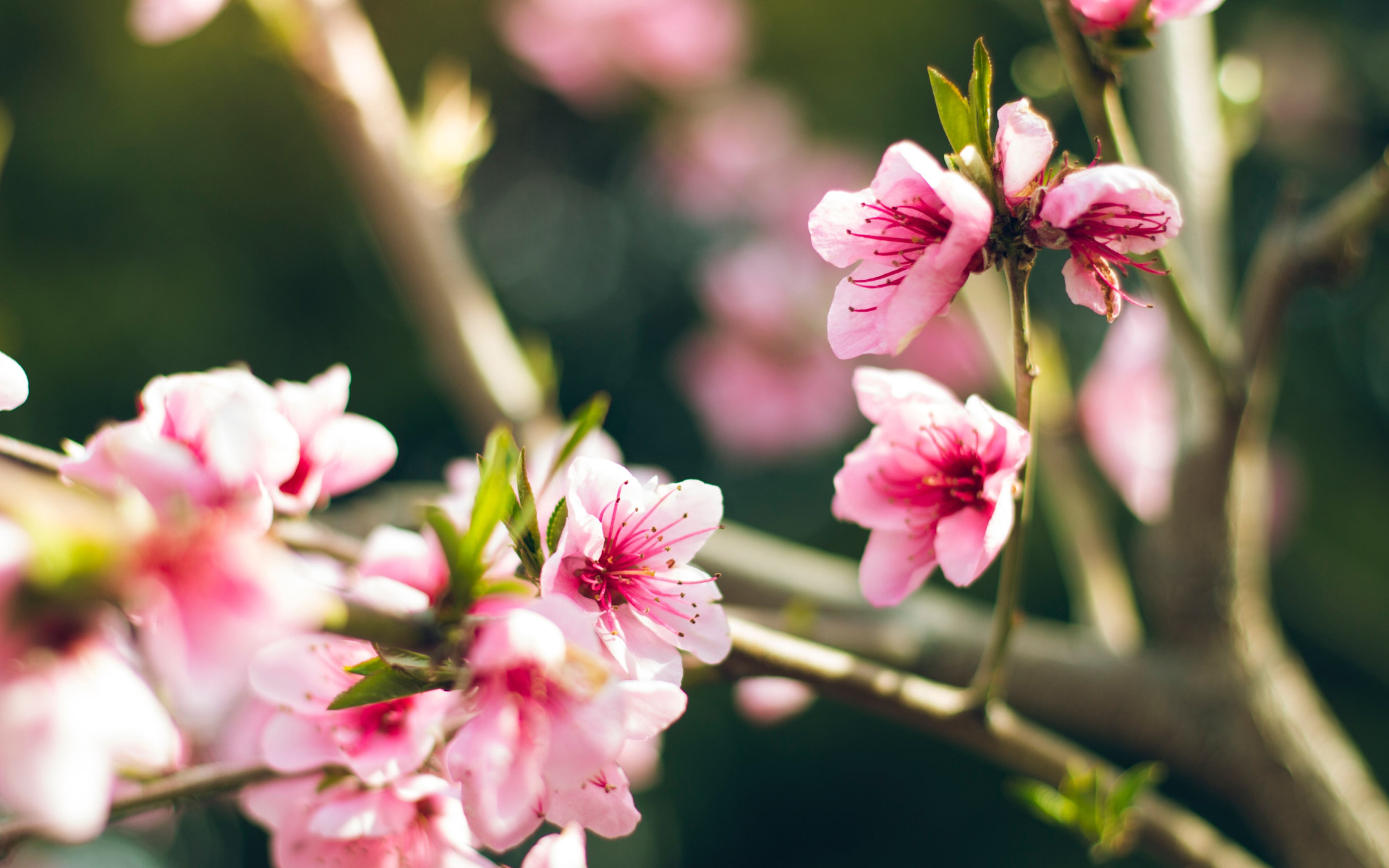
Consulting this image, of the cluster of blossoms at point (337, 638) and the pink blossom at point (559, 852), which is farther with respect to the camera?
the pink blossom at point (559, 852)

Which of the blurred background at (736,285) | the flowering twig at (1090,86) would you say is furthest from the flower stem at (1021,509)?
the blurred background at (736,285)

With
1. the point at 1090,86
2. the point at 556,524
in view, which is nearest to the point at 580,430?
the point at 556,524

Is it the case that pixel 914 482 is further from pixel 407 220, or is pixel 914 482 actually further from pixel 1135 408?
pixel 407 220

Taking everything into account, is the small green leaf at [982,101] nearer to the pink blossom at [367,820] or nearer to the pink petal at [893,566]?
the pink petal at [893,566]

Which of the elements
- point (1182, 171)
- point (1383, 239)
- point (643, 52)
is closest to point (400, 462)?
point (643, 52)

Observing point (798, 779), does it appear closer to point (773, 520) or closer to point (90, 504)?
point (773, 520)

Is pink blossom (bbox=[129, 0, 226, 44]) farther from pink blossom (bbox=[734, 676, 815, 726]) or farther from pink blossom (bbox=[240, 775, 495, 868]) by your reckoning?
pink blossom (bbox=[734, 676, 815, 726])
